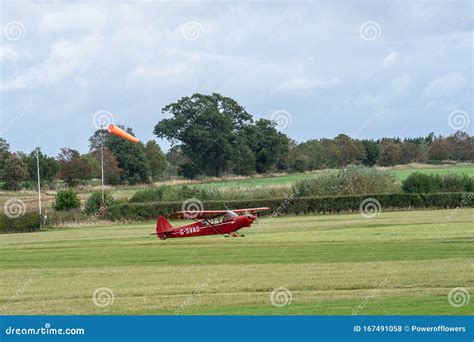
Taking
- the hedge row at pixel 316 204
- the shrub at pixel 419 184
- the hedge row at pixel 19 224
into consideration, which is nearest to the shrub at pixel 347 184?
the shrub at pixel 419 184

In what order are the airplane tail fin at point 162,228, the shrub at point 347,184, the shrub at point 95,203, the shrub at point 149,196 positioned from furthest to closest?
the shrub at point 347,184
the shrub at point 149,196
the shrub at point 95,203
the airplane tail fin at point 162,228

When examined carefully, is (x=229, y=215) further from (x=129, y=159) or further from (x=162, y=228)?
(x=129, y=159)

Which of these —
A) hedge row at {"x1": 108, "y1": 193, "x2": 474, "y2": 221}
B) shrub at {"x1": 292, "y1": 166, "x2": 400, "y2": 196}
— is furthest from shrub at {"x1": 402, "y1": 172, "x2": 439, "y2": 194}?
hedge row at {"x1": 108, "y1": 193, "x2": 474, "y2": 221}

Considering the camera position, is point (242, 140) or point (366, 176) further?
point (242, 140)

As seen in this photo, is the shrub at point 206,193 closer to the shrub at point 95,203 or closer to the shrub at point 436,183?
the shrub at point 95,203

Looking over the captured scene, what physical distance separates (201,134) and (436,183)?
114ft

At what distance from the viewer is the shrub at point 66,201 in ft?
243

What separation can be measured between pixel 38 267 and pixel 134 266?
12.4 feet

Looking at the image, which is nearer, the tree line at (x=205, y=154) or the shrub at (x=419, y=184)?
the shrub at (x=419, y=184)

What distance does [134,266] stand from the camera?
3017cm

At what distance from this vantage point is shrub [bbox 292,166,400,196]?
74875 mm

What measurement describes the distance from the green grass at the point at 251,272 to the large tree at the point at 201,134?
59057mm

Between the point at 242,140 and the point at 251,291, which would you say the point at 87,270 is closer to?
the point at 251,291
